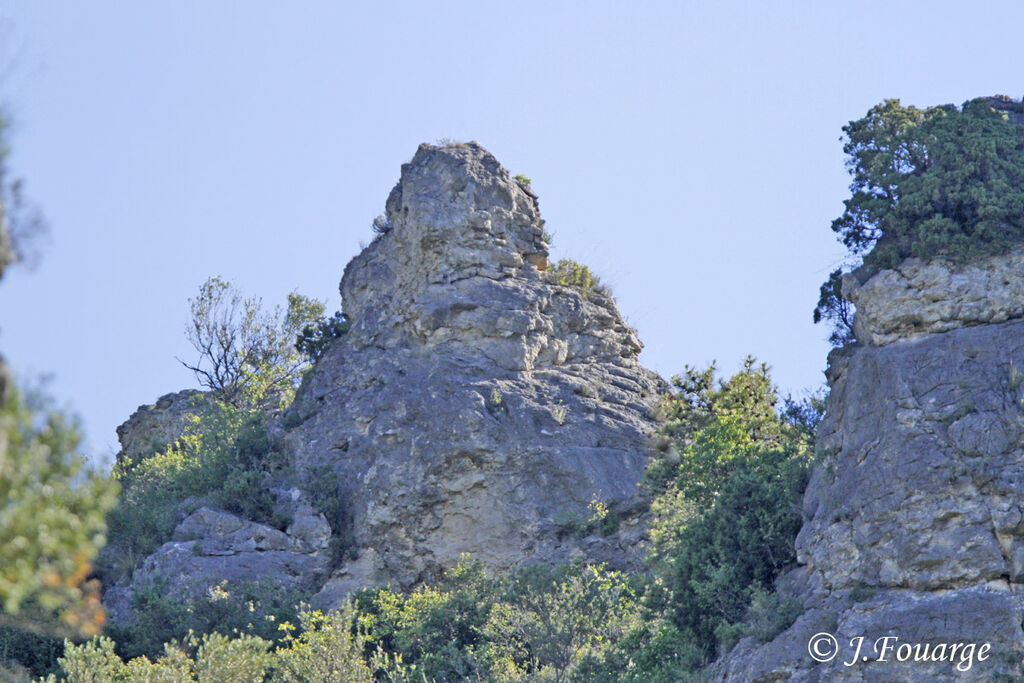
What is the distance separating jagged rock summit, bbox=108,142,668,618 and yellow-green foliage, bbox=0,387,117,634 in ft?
69.1

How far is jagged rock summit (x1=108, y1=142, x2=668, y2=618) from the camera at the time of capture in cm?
3058

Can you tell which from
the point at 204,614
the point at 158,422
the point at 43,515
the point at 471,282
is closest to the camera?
the point at 43,515

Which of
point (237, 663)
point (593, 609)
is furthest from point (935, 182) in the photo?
point (237, 663)

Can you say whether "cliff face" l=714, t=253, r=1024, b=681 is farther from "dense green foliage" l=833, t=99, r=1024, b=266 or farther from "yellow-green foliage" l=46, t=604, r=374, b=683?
"yellow-green foliage" l=46, t=604, r=374, b=683

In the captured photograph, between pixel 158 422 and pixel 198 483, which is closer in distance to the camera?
pixel 198 483

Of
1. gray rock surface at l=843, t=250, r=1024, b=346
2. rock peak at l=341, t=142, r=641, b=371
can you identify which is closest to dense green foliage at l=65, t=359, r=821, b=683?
gray rock surface at l=843, t=250, r=1024, b=346

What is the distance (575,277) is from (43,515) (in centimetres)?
2976

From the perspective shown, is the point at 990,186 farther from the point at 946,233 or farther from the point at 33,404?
the point at 33,404

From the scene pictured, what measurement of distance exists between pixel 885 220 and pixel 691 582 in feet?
26.6

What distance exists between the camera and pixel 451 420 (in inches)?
1271

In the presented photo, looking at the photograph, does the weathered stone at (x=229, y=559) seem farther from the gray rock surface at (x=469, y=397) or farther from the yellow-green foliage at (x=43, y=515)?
the yellow-green foliage at (x=43, y=515)

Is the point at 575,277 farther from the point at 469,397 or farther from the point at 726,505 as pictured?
the point at 726,505

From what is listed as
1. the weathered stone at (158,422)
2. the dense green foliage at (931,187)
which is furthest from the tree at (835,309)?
the weathered stone at (158,422)

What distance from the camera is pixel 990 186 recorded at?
25.0 m
